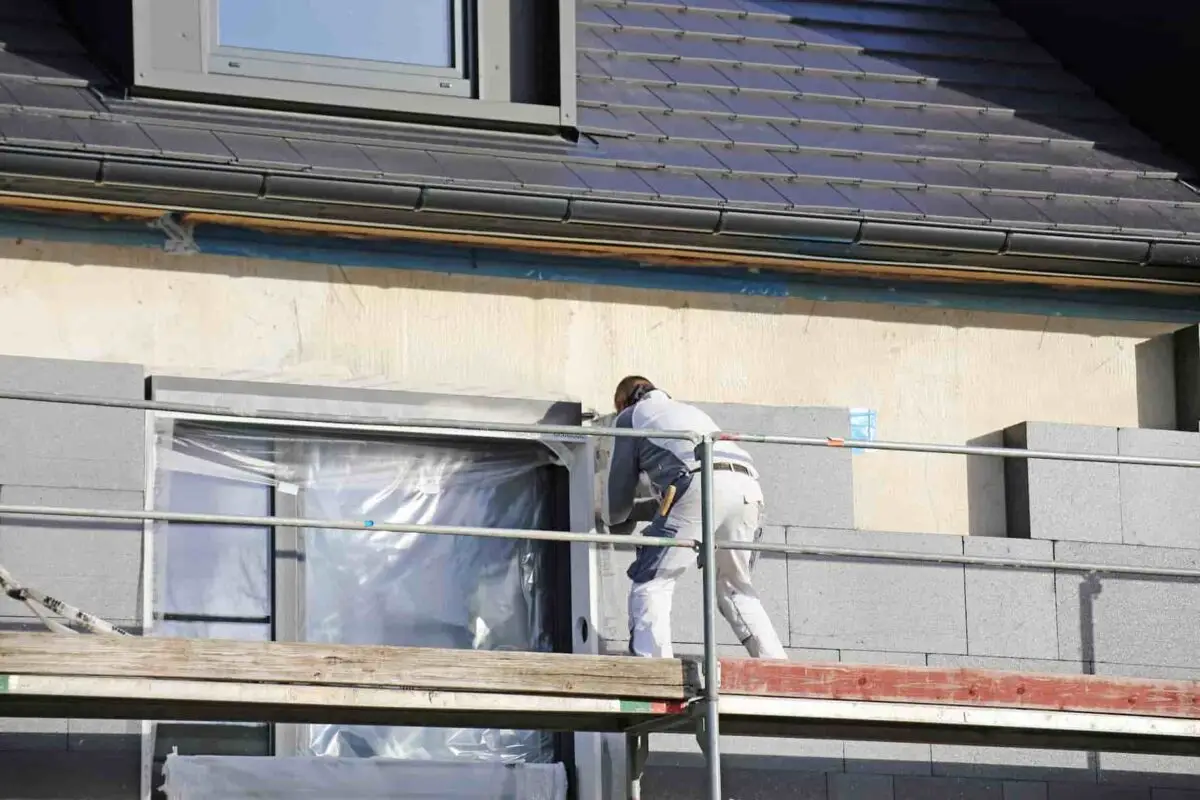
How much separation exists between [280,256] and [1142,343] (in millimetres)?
3609

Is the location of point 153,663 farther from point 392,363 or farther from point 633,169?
point 633,169

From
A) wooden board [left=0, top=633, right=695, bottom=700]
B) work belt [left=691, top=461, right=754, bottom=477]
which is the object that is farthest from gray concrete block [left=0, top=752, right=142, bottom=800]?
work belt [left=691, top=461, right=754, bottom=477]

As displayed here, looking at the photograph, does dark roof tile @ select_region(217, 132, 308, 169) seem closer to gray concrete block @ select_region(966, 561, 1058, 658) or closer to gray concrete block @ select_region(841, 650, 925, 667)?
gray concrete block @ select_region(841, 650, 925, 667)

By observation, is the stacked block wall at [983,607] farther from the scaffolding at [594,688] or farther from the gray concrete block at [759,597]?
the scaffolding at [594,688]

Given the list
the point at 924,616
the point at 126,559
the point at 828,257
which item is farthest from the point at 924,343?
the point at 126,559

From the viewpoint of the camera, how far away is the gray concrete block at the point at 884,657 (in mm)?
9117

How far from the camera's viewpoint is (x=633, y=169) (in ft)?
30.9

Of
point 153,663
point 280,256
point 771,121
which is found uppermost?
point 771,121

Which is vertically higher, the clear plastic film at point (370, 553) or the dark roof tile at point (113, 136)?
the dark roof tile at point (113, 136)

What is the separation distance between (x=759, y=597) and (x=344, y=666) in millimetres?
1989

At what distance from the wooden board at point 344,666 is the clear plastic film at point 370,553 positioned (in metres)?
1.18

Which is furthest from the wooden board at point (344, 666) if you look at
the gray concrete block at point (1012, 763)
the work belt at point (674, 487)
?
the gray concrete block at point (1012, 763)

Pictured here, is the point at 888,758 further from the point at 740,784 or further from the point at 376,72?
the point at 376,72

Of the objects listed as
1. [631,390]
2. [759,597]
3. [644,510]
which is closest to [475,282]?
[631,390]
